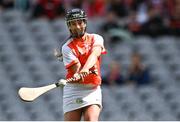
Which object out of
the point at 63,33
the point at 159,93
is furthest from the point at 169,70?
the point at 63,33

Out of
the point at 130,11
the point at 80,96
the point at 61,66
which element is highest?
the point at 130,11

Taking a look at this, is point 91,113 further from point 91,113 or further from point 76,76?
point 76,76

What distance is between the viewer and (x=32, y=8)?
18.5 m

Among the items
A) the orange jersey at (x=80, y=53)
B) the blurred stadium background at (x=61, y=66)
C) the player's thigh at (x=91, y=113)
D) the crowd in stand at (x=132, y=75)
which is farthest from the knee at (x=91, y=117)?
the crowd in stand at (x=132, y=75)

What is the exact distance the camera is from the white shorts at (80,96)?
420 inches

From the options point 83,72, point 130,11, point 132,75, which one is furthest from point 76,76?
point 130,11

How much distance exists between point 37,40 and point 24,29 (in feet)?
1.16

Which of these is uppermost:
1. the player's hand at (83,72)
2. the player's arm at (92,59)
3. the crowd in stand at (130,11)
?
the crowd in stand at (130,11)

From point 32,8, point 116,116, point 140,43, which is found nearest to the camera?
point 116,116

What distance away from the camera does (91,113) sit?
10531 mm

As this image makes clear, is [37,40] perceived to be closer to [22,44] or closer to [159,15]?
[22,44]

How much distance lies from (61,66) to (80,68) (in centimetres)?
674

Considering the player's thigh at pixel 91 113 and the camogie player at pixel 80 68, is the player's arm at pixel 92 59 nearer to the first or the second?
the camogie player at pixel 80 68

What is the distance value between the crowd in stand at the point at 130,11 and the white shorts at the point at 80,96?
6.77 m
